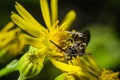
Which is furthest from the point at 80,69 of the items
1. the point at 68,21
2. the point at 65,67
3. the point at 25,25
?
the point at 68,21

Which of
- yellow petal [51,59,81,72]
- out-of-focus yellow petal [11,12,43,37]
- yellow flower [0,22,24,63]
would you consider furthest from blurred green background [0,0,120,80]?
yellow petal [51,59,81,72]

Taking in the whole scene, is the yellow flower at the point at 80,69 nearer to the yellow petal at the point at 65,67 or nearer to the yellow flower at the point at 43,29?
the yellow petal at the point at 65,67

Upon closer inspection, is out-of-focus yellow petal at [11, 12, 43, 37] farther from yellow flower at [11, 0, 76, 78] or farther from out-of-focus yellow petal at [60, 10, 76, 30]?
out-of-focus yellow petal at [60, 10, 76, 30]

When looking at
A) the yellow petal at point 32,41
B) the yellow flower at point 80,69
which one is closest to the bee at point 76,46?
the yellow flower at point 80,69

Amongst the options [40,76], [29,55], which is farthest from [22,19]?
[40,76]

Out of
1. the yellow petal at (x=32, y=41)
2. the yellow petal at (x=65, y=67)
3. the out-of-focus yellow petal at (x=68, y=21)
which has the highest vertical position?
the out-of-focus yellow petal at (x=68, y=21)

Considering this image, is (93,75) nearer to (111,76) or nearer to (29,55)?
(111,76)
